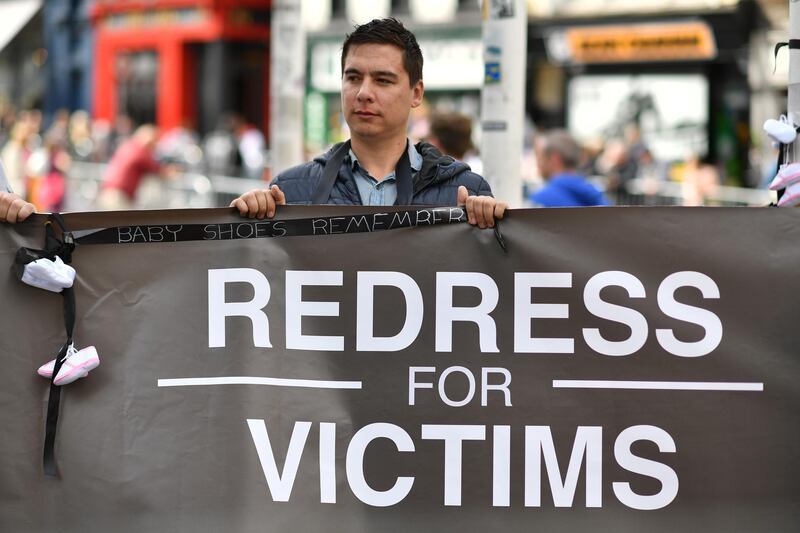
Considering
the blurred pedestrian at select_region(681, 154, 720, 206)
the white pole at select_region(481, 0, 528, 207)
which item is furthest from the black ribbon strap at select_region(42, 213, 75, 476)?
the blurred pedestrian at select_region(681, 154, 720, 206)

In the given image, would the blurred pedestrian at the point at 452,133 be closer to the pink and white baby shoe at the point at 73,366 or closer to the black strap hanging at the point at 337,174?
the black strap hanging at the point at 337,174

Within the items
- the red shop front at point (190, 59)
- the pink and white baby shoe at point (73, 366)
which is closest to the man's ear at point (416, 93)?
the pink and white baby shoe at point (73, 366)

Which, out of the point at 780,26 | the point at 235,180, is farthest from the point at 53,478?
the point at 780,26

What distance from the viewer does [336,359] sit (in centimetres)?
418

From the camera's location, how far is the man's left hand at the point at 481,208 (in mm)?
4098

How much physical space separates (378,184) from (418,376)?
0.65m

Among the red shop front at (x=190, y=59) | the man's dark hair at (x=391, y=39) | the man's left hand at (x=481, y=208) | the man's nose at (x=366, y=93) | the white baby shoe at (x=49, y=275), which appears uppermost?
the red shop front at (x=190, y=59)

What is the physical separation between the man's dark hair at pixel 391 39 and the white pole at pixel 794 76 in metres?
1.28

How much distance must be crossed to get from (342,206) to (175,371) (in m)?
0.77

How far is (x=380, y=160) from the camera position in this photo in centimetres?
416

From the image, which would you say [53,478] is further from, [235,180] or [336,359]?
[235,180]

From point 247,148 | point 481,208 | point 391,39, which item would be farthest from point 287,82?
point 247,148

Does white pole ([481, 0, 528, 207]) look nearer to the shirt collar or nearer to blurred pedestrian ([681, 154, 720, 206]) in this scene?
the shirt collar

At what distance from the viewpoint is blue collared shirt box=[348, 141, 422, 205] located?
4.21 meters
